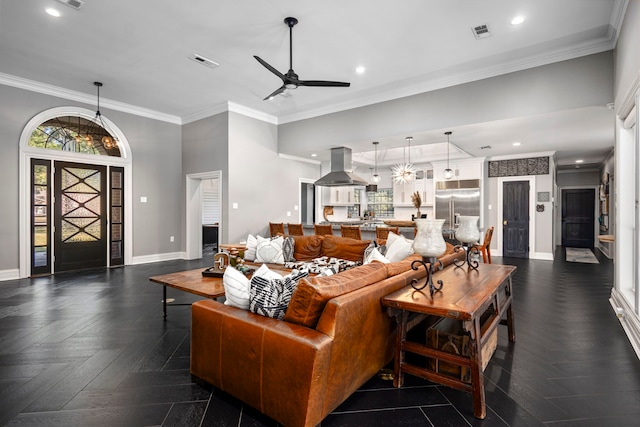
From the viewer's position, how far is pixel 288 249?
190 inches

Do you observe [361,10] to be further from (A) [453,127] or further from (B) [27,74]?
(B) [27,74]

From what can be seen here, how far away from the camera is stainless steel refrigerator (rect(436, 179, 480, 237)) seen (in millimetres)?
8289

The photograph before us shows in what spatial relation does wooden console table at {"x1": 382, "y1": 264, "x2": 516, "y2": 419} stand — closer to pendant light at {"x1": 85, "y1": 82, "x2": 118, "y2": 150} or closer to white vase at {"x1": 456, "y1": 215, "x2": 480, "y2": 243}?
white vase at {"x1": 456, "y1": 215, "x2": 480, "y2": 243}

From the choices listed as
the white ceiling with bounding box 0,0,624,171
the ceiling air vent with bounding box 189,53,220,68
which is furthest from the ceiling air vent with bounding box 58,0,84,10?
the ceiling air vent with bounding box 189,53,220,68

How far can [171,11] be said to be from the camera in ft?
11.3

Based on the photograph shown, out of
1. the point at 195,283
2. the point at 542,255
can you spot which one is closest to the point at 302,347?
the point at 195,283

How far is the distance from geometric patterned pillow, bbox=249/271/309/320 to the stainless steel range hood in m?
4.79

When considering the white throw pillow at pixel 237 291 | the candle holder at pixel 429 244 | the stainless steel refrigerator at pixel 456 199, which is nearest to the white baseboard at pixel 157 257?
the white throw pillow at pixel 237 291

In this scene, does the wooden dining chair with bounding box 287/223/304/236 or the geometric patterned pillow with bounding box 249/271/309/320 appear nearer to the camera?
the geometric patterned pillow with bounding box 249/271/309/320

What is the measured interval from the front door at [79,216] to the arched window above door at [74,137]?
0.32m

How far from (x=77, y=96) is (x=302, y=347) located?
6.69m

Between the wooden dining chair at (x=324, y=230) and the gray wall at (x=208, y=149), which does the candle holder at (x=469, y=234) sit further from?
the gray wall at (x=208, y=149)

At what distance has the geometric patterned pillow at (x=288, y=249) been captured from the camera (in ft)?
15.7

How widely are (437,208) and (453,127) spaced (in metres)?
4.11
